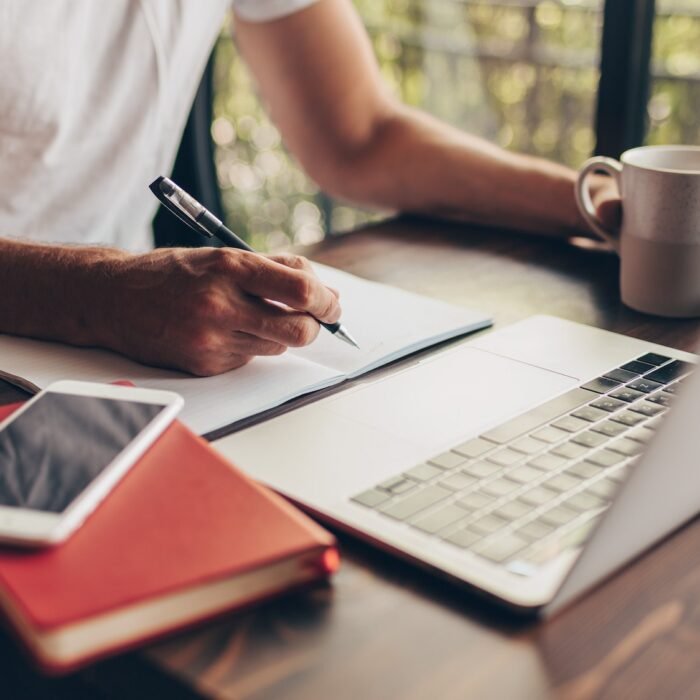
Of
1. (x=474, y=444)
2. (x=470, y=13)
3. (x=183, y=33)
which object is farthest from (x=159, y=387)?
(x=470, y=13)

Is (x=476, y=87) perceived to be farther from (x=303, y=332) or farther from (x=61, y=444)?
(x=61, y=444)

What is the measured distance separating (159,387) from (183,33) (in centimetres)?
73

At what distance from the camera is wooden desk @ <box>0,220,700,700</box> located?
1.44ft

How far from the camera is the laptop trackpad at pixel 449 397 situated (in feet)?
2.19

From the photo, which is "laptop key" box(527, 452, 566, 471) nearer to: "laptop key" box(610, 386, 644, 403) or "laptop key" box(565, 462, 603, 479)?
"laptop key" box(565, 462, 603, 479)

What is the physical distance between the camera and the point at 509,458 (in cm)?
62

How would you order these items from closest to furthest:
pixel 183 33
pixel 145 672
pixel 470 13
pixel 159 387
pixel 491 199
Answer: pixel 145 672 → pixel 159 387 → pixel 491 199 → pixel 183 33 → pixel 470 13

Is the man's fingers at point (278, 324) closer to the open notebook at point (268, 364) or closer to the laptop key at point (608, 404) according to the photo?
the open notebook at point (268, 364)

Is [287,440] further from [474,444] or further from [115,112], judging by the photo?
[115,112]

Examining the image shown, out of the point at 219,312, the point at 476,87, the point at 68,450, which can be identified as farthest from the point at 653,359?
the point at 476,87

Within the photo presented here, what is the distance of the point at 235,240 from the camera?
852mm

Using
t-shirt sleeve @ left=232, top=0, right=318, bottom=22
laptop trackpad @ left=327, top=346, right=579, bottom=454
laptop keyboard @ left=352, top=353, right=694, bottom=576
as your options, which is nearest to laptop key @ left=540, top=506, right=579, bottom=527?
laptop keyboard @ left=352, top=353, right=694, bottom=576

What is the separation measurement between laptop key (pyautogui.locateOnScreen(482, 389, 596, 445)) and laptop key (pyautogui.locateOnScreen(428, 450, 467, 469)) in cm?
4

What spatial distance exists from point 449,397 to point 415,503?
17cm
